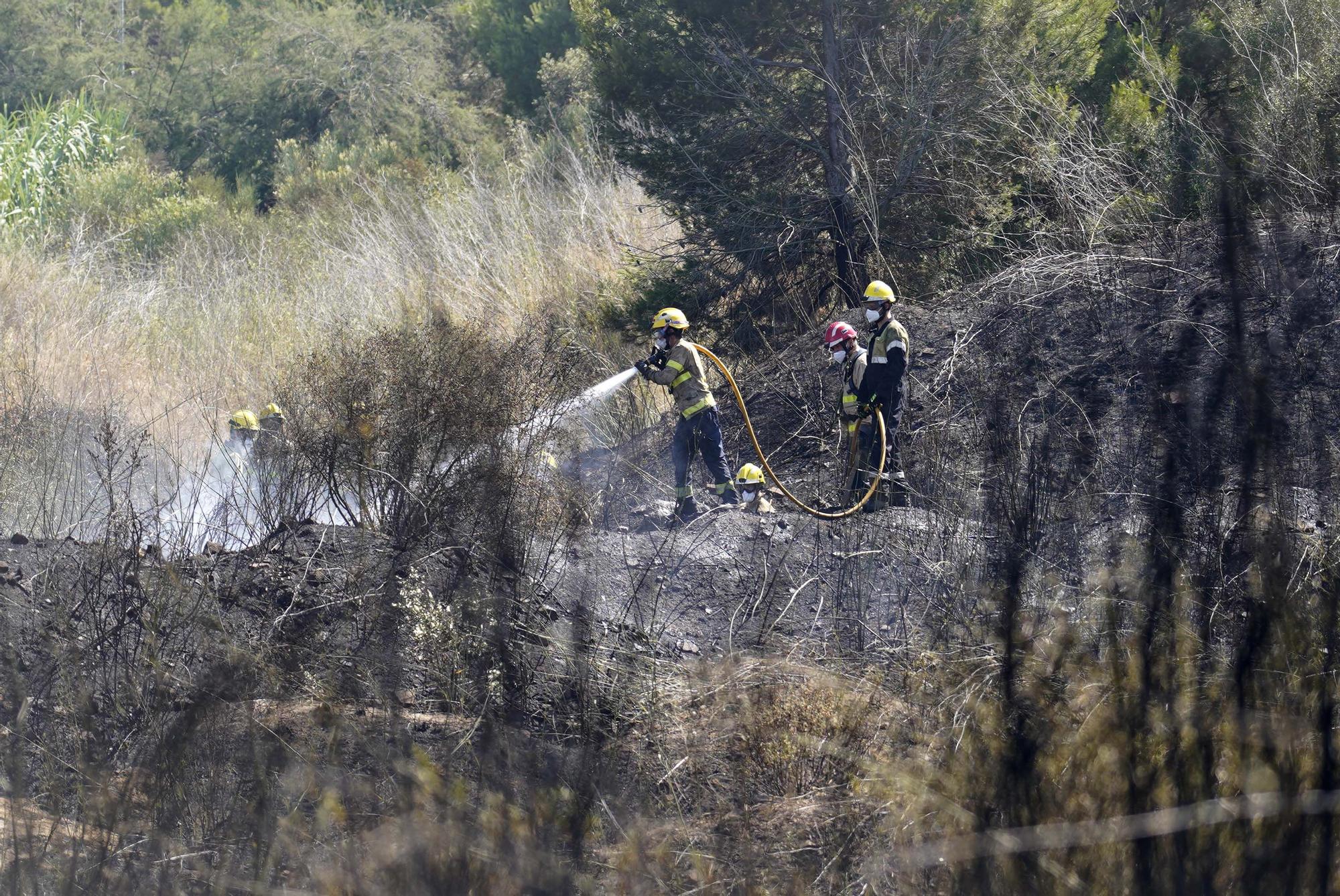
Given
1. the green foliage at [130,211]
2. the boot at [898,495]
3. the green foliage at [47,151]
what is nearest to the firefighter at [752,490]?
the boot at [898,495]

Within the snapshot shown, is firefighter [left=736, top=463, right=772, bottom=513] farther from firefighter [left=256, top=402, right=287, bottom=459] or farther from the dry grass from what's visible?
the dry grass

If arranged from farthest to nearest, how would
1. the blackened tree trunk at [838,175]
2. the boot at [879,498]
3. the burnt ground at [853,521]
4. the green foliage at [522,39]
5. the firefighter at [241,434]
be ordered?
the green foliage at [522,39] < the blackened tree trunk at [838,175] < the firefighter at [241,434] < the boot at [879,498] < the burnt ground at [853,521]

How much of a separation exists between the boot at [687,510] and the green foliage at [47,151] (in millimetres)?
13564

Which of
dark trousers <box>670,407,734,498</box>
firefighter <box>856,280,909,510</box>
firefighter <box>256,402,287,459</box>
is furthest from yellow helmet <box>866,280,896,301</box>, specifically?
firefighter <box>256,402,287,459</box>

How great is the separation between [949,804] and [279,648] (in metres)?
3.14

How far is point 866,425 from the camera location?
29.3 ft

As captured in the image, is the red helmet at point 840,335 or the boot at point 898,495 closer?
the red helmet at point 840,335

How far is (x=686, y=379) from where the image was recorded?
27.2 feet

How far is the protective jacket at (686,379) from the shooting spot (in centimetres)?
826

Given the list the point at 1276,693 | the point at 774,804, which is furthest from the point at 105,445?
the point at 1276,693

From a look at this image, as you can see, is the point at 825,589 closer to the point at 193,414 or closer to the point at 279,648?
the point at 279,648

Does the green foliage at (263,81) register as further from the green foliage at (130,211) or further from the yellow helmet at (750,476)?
the yellow helmet at (750,476)

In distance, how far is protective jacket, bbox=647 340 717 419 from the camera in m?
8.26

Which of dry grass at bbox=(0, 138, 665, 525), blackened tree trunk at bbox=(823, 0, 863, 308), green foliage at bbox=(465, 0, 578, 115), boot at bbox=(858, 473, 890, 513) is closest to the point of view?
boot at bbox=(858, 473, 890, 513)
